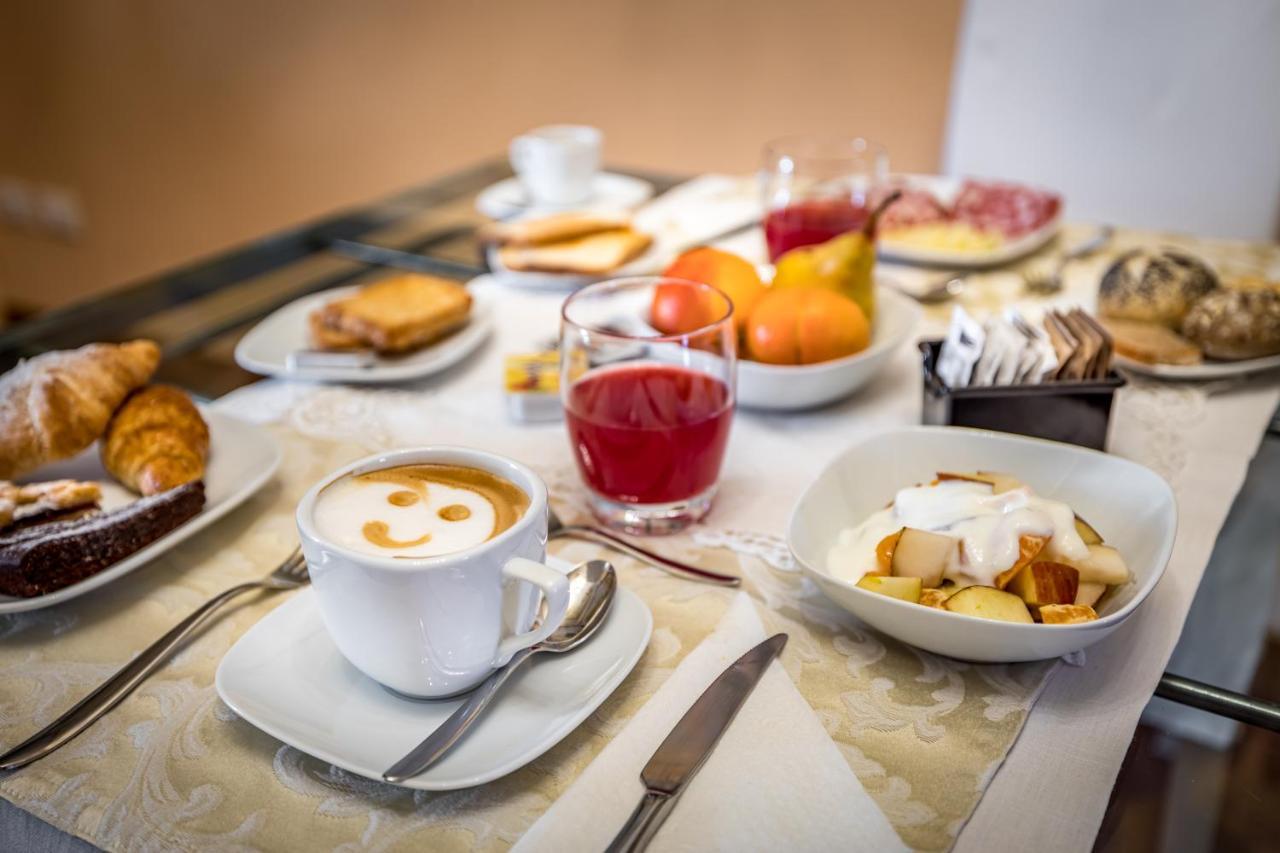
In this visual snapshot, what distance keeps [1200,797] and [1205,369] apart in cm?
54

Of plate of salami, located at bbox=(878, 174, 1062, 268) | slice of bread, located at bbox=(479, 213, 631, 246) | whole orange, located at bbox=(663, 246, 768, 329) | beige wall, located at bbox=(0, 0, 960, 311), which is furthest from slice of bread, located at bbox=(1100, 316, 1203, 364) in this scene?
beige wall, located at bbox=(0, 0, 960, 311)

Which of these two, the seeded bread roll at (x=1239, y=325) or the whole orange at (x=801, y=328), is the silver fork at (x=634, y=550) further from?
the seeded bread roll at (x=1239, y=325)

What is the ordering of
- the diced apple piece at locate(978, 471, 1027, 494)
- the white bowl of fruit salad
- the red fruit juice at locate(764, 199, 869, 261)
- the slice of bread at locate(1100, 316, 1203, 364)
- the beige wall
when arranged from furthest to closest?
1. the beige wall
2. the red fruit juice at locate(764, 199, 869, 261)
3. the slice of bread at locate(1100, 316, 1203, 364)
4. the diced apple piece at locate(978, 471, 1027, 494)
5. the white bowl of fruit salad

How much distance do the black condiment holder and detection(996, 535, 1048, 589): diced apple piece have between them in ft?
0.91

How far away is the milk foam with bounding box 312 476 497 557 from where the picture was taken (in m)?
0.68

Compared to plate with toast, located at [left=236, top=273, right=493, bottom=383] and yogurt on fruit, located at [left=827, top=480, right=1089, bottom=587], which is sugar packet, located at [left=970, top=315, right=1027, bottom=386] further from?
plate with toast, located at [left=236, top=273, right=493, bottom=383]

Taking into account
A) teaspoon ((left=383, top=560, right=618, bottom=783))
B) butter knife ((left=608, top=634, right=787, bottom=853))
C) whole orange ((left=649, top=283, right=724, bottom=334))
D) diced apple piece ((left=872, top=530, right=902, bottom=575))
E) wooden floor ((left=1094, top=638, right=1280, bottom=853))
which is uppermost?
whole orange ((left=649, top=283, right=724, bottom=334))

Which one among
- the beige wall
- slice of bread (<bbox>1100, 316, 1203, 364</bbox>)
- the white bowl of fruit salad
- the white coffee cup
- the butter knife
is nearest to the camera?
the butter knife

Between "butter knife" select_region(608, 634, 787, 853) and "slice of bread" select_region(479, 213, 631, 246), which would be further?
"slice of bread" select_region(479, 213, 631, 246)

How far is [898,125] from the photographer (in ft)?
8.78

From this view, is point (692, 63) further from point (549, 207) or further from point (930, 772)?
point (930, 772)

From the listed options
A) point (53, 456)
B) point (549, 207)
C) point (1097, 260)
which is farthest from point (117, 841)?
point (1097, 260)

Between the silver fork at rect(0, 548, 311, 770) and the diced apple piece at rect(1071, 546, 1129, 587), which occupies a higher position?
the diced apple piece at rect(1071, 546, 1129, 587)

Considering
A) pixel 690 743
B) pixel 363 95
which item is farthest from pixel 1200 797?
pixel 363 95
